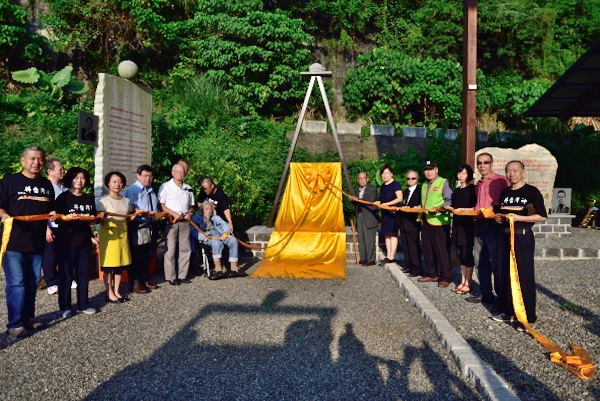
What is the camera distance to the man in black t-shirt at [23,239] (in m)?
3.93

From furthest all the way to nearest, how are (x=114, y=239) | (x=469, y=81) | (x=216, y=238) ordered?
(x=469, y=81)
(x=216, y=238)
(x=114, y=239)

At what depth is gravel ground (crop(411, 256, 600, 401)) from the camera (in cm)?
293

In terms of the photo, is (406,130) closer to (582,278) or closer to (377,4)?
(377,4)

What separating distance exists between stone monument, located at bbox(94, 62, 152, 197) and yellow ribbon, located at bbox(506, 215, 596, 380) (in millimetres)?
5336

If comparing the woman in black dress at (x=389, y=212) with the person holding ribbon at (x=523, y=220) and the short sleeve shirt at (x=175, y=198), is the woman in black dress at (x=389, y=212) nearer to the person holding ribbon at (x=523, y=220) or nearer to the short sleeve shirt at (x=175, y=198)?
the person holding ribbon at (x=523, y=220)

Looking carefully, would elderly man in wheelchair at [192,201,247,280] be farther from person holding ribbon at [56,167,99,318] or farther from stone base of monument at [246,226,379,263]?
person holding ribbon at [56,167,99,318]

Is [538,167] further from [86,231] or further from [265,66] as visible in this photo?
[86,231]

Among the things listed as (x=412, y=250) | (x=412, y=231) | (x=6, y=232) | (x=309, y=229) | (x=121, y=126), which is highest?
(x=121, y=126)

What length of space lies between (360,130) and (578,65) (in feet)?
22.9

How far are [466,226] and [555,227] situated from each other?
5.64m

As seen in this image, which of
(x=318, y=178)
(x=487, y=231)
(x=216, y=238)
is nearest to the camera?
(x=487, y=231)

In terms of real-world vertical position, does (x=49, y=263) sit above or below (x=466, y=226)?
below

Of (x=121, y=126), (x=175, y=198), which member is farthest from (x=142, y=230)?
(x=121, y=126)

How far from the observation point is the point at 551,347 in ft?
11.5
